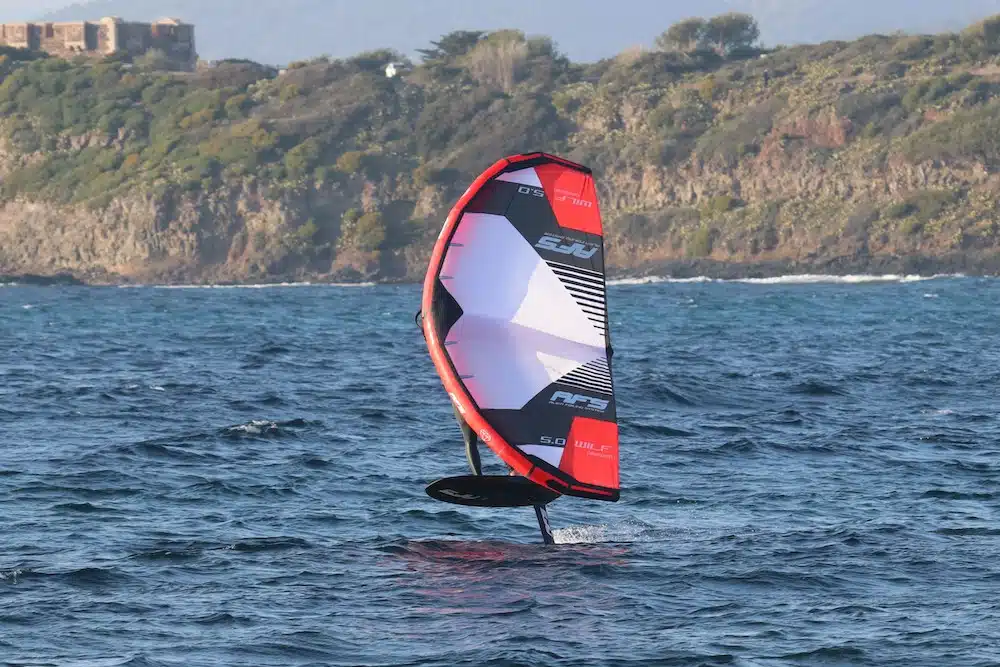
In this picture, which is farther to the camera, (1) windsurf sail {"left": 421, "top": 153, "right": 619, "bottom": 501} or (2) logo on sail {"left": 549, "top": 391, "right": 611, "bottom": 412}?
(2) logo on sail {"left": 549, "top": 391, "right": 611, "bottom": 412}

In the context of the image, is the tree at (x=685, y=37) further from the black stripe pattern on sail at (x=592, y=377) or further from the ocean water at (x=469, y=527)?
the black stripe pattern on sail at (x=592, y=377)

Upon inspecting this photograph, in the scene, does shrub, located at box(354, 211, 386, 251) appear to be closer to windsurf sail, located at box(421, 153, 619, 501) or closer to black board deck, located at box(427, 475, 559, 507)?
windsurf sail, located at box(421, 153, 619, 501)

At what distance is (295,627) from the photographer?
1683 cm

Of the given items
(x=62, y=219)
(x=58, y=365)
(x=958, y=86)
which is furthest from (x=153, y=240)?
(x=58, y=365)

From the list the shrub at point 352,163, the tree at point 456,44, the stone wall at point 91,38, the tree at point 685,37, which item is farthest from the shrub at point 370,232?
the stone wall at point 91,38

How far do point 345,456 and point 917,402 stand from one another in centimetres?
1518

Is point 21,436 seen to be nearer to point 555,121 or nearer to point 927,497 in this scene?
point 927,497

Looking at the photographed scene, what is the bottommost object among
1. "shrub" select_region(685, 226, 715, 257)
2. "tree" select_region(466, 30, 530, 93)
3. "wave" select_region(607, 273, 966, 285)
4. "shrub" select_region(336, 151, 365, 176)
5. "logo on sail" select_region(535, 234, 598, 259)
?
"wave" select_region(607, 273, 966, 285)

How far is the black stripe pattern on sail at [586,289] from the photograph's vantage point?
19.2 m

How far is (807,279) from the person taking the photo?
341 feet

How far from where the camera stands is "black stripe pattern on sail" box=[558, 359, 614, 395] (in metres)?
19.2

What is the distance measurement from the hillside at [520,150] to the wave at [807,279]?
119cm

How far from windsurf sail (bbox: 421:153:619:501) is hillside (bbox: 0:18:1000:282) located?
91028 millimetres

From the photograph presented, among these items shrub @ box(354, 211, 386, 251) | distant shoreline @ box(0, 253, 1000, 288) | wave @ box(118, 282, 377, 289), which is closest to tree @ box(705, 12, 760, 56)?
distant shoreline @ box(0, 253, 1000, 288)
